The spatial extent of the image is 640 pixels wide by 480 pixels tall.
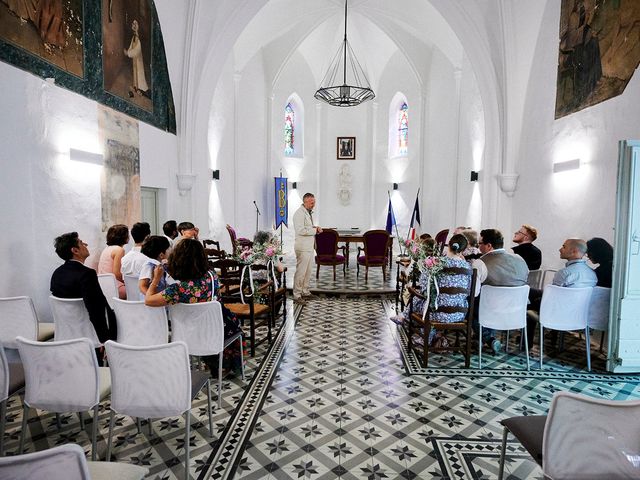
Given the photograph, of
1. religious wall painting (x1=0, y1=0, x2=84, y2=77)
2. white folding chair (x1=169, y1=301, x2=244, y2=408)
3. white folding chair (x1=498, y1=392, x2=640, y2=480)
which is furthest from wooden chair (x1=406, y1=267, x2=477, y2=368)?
religious wall painting (x1=0, y1=0, x2=84, y2=77)

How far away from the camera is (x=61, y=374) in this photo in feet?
7.99

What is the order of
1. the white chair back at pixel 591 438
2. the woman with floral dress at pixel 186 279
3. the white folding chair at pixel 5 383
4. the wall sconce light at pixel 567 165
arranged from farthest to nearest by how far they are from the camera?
1. the wall sconce light at pixel 567 165
2. the woman with floral dress at pixel 186 279
3. the white folding chair at pixel 5 383
4. the white chair back at pixel 591 438

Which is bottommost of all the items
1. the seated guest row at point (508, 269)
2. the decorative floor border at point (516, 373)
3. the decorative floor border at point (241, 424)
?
the decorative floor border at point (241, 424)

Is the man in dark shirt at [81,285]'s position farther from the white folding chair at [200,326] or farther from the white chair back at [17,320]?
the white folding chair at [200,326]

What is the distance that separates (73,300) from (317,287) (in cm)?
543

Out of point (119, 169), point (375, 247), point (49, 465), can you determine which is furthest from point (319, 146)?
point (49, 465)

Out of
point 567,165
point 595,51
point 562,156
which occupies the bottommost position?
point 567,165

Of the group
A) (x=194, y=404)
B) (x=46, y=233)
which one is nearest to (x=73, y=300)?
(x=194, y=404)

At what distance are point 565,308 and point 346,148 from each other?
11.3 m

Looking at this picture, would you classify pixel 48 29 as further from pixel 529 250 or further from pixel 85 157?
pixel 529 250

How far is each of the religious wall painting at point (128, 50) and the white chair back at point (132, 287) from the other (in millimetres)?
2902

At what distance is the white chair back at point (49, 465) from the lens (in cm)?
128

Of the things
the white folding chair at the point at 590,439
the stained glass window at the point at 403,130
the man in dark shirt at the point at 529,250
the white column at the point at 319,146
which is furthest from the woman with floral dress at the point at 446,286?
the white column at the point at 319,146

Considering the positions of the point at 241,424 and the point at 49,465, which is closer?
the point at 49,465
